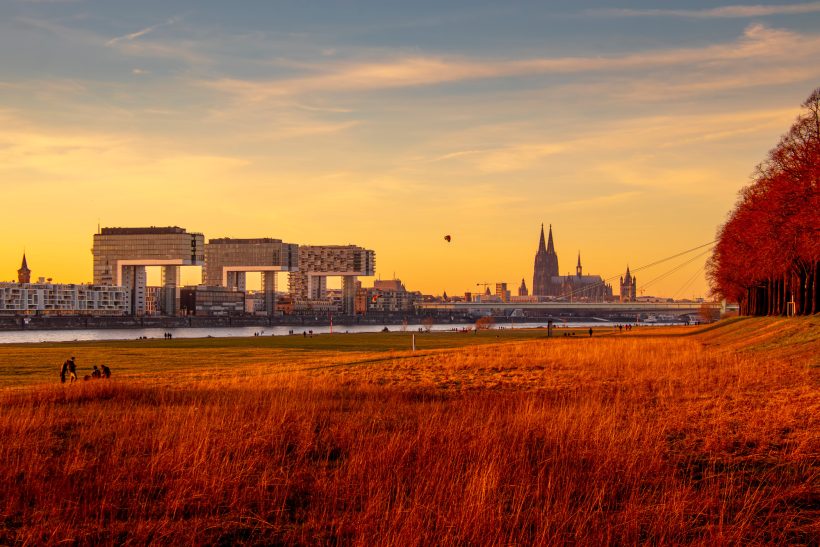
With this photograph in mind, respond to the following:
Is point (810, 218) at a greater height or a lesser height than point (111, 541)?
greater

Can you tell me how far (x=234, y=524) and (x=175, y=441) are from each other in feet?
14.9

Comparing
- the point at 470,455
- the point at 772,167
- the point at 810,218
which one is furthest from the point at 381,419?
the point at 772,167

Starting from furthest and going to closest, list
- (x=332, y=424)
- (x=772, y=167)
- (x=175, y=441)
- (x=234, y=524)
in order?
1. (x=772, y=167)
2. (x=332, y=424)
3. (x=175, y=441)
4. (x=234, y=524)

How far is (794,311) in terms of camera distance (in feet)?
185

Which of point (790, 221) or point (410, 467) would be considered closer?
point (410, 467)

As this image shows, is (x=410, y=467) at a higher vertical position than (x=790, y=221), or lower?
lower

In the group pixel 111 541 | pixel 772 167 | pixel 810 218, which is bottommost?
pixel 111 541

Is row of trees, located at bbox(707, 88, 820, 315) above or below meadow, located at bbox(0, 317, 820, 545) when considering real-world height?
above

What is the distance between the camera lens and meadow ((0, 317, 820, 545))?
8.78 metres

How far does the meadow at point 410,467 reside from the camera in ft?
28.8

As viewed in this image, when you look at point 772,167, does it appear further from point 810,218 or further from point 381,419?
point 381,419

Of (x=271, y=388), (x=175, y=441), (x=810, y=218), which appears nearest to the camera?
(x=175, y=441)

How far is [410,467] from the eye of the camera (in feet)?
37.6

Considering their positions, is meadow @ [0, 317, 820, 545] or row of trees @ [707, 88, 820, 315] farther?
row of trees @ [707, 88, 820, 315]
